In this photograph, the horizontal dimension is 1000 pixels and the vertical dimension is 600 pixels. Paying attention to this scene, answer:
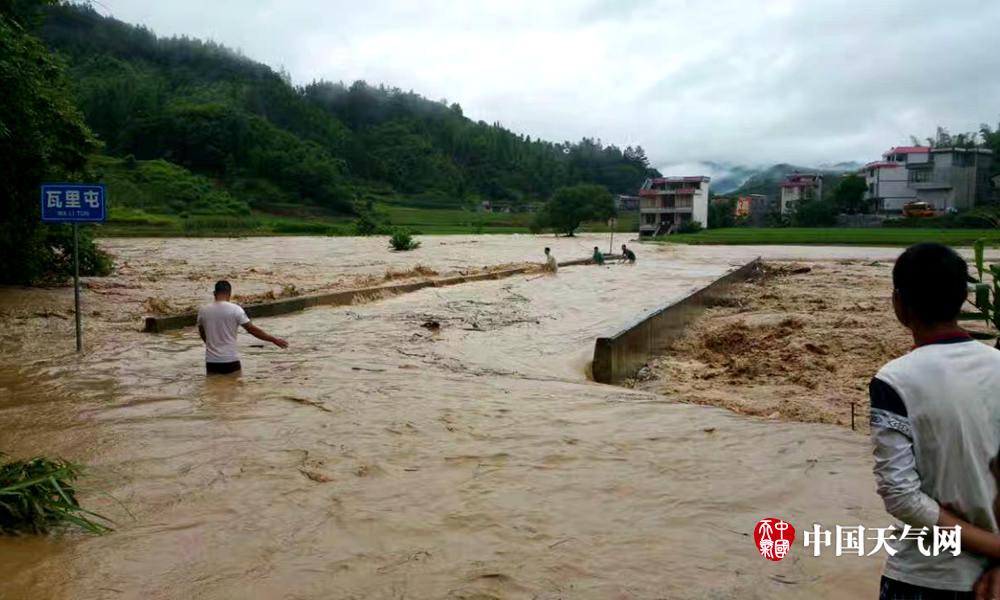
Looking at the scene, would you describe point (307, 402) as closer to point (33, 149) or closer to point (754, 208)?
point (33, 149)

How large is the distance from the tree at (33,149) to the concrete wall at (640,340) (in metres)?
10.8

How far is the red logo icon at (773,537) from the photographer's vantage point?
13.7 ft

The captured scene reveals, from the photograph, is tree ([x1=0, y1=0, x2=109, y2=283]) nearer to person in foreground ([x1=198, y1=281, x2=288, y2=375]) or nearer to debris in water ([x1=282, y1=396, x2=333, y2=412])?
person in foreground ([x1=198, y1=281, x2=288, y2=375])

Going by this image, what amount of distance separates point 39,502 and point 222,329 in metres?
4.53

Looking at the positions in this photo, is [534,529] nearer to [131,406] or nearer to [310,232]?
[131,406]

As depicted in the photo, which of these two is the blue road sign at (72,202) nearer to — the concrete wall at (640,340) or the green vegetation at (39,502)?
the green vegetation at (39,502)

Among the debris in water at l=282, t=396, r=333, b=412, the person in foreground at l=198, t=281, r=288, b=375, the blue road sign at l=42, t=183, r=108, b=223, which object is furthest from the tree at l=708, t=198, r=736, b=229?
the debris in water at l=282, t=396, r=333, b=412

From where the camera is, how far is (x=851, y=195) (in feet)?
260

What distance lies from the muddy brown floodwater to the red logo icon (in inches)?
3.1

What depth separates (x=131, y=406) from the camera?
7.59m

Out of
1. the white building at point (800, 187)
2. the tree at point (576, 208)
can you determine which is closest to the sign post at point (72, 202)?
the tree at point (576, 208)

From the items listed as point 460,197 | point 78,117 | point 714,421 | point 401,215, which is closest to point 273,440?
point 714,421

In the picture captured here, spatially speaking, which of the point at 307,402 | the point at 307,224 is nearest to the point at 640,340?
the point at 307,402

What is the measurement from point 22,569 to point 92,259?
18.6m
